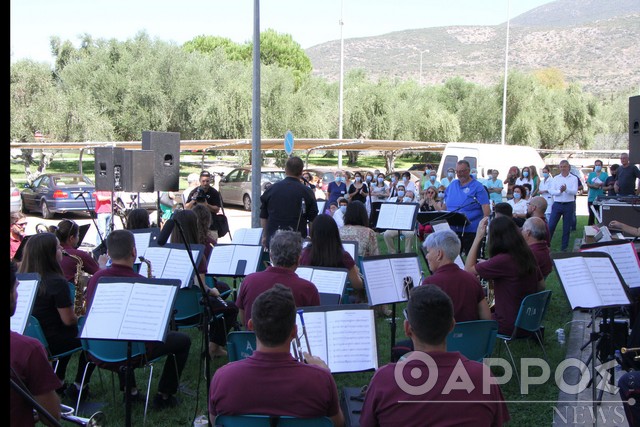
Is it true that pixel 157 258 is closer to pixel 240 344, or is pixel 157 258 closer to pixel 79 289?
pixel 79 289

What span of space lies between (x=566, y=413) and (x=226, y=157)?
46.7 meters

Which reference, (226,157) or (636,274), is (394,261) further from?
(226,157)

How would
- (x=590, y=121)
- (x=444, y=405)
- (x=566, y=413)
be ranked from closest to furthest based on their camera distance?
(x=444, y=405) → (x=566, y=413) → (x=590, y=121)

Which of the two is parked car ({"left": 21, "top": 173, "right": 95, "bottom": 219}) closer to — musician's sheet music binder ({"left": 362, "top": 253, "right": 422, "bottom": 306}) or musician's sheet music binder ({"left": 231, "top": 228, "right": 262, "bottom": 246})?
musician's sheet music binder ({"left": 231, "top": 228, "right": 262, "bottom": 246})

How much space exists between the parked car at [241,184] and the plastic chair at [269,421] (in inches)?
827

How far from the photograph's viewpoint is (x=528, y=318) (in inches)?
229

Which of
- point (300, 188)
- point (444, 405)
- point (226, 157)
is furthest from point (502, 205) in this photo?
point (226, 157)

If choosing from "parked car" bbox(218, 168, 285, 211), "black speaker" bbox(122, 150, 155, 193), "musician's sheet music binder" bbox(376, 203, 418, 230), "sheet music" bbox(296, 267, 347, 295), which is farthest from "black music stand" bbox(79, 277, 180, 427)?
"parked car" bbox(218, 168, 285, 211)

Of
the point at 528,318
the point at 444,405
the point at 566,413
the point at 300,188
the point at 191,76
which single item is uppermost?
the point at 191,76

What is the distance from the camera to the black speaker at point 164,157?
1266cm

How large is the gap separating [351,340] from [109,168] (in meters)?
9.83

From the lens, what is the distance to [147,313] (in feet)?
13.9

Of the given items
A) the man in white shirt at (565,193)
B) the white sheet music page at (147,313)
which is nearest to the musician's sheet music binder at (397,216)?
the man in white shirt at (565,193)

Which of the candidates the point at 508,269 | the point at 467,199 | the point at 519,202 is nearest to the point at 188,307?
the point at 508,269
